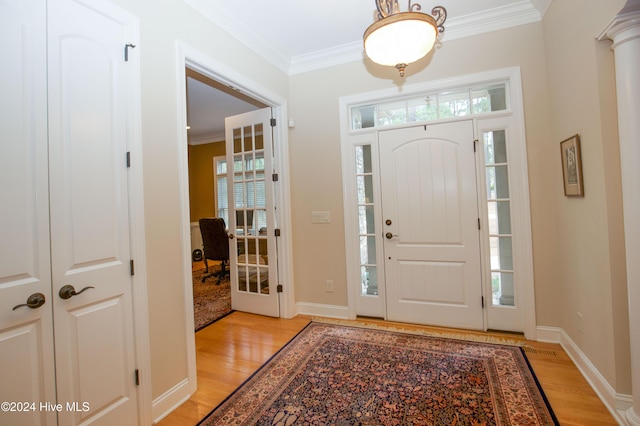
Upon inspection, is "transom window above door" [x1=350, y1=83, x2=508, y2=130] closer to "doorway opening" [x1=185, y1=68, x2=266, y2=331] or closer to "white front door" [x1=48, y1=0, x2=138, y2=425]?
"doorway opening" [x1=185, y1=68, x2=266, y2=331]

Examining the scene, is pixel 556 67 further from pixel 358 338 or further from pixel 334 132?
pixel 358 338

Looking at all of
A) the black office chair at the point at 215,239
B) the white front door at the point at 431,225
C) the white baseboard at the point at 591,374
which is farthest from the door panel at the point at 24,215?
the black office chair at the point at 215,239

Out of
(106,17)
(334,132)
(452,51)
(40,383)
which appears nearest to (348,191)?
(334,132)

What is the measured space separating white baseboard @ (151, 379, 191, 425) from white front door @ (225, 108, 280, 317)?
1474 mm

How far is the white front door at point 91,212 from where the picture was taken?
1414mm

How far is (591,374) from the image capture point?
199 centimetres

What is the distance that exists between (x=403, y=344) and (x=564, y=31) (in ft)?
Result: 9.26

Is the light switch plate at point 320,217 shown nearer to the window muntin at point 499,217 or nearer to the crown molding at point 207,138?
the window muntin at point 499,217

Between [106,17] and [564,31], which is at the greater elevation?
[564,31]

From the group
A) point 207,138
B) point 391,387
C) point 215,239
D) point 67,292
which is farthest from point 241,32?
point 207,138

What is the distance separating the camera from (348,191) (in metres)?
3.29

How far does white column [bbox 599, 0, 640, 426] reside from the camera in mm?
1517

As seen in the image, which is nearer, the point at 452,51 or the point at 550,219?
the point at 550,219

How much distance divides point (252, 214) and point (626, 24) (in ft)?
10.9
